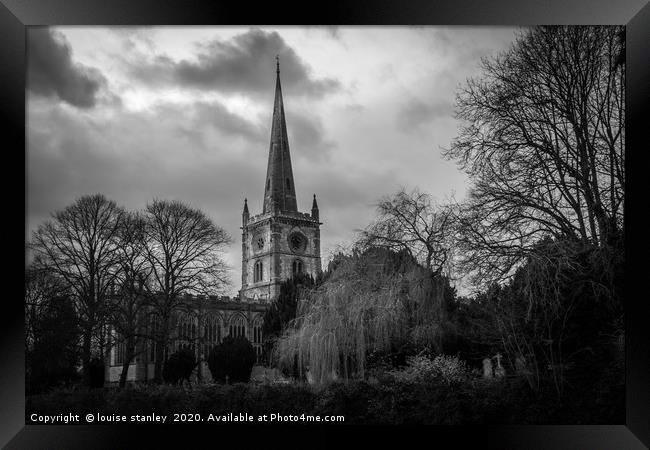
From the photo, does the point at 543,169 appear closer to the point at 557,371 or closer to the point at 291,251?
the point at 557,371

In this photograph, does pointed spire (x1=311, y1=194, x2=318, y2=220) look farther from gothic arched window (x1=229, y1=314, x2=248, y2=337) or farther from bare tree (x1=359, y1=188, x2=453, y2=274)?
bare tree (x1=359, y1=188, x2=453, y2=274)

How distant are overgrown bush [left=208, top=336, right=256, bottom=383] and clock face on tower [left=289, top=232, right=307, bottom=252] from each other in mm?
31608

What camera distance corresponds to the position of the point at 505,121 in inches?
482

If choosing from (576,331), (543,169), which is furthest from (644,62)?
(576,331)

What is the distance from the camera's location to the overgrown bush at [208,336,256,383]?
82.1 ft

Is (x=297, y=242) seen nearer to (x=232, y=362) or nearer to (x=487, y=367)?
(x=232, y=362)

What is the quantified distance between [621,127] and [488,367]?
19.0 ft

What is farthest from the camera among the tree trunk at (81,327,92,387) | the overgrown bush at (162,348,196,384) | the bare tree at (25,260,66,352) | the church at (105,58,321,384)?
Result: the church at (105,58,321,384)

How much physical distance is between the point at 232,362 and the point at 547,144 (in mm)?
16553

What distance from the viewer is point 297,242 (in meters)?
58.5

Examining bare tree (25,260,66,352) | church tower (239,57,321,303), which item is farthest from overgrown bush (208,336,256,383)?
church tower (239,57,321,303)

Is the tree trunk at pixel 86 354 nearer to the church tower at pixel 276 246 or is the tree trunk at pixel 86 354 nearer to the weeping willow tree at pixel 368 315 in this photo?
the weeping willow tree at pixel 368 315
